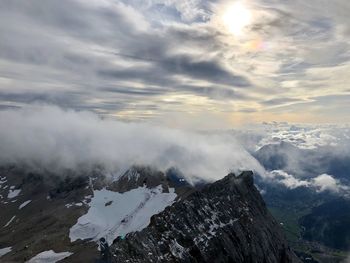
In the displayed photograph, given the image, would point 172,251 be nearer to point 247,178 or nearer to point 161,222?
point 161,222

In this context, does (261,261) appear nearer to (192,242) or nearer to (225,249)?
(225,249)

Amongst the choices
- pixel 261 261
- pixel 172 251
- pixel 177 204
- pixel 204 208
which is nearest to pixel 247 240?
pixel 261 261

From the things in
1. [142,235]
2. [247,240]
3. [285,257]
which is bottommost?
[285,257]

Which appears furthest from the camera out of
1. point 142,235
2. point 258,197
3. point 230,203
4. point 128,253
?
point 258,197

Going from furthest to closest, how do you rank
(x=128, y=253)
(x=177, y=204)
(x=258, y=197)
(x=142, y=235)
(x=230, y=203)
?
(x=258, y=197)
(x=230, y=203)
(x=177, y=204)
(x=142, y=235)
(x=128, y=253)

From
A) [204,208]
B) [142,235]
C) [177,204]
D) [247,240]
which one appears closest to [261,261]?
[247,240]

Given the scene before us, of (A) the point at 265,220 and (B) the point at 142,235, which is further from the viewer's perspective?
(A) the point at 265,220

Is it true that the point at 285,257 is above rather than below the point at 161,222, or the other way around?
below
